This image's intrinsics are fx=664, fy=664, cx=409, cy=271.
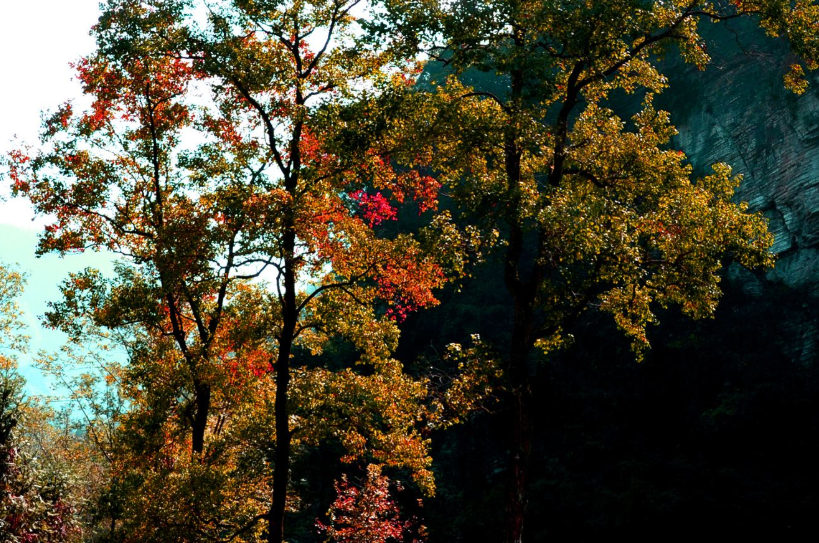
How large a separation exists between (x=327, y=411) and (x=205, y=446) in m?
4.59

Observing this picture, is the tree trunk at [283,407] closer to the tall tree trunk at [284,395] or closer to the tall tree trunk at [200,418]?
the tall tree trunk at [284,395]

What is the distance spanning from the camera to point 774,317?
22.4 metres

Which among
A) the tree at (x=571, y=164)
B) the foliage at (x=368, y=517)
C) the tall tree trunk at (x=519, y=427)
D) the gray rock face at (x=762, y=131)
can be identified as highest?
the gray rock face at (x=762, y=131)

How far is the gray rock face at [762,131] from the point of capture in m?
22.1

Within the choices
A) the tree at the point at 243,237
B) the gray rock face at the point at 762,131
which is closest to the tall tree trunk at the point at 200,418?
the tree at the point at 243,237

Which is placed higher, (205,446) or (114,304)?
(114,304)

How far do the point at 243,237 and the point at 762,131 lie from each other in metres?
21.3

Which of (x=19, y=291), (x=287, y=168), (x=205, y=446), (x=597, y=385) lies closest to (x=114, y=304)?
(x=205, y=446)

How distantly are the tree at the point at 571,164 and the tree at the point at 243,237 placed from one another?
1196 mm

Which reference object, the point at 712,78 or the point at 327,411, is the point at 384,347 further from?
the point at 712,78

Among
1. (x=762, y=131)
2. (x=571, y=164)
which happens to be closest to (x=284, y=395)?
(x=571, y=164)

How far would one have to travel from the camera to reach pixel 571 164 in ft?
35.7

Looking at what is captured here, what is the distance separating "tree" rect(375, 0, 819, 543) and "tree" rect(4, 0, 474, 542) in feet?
3.93

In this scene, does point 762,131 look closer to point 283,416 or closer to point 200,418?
point 283,416
